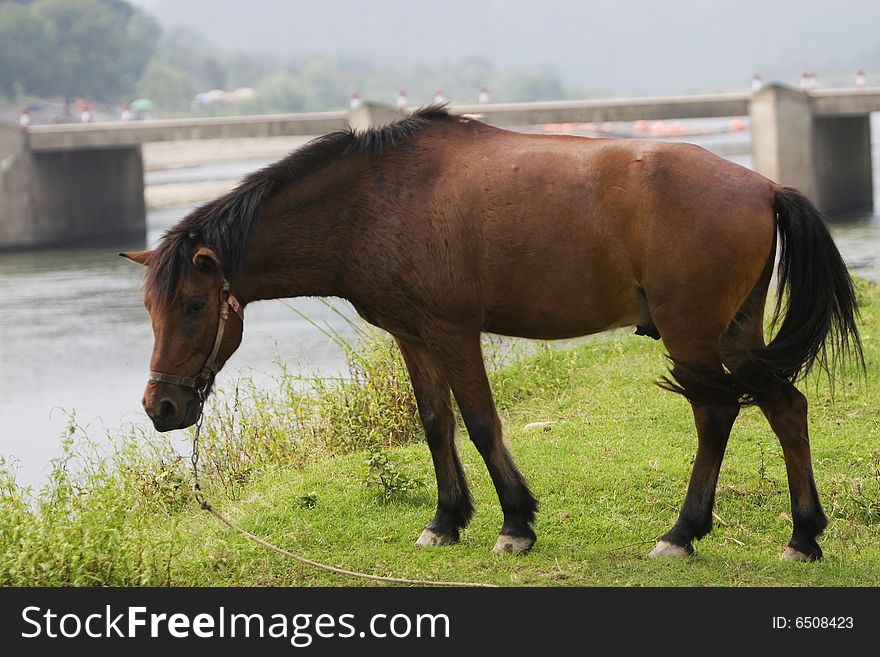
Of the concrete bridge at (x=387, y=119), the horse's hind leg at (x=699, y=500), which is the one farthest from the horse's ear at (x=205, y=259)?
the concrete bridge at (x=387, y=119)

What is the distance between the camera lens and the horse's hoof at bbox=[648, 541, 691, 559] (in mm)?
5605

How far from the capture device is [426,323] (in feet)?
18.4

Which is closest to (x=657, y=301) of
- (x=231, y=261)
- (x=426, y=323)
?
(x=426, y=323)

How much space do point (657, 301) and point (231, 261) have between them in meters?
1.95

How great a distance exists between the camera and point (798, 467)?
5.46 m

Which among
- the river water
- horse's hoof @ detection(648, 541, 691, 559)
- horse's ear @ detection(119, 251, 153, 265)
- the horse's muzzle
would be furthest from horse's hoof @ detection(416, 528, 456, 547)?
the river water

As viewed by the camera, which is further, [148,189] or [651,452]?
[148,189]

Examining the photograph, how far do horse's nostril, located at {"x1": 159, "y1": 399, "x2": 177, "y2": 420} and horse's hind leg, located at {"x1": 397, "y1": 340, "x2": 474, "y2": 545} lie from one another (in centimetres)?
118

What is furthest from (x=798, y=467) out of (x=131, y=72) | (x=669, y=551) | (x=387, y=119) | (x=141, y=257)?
(x=131, y=72)

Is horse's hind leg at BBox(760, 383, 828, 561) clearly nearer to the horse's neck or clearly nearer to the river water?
the horse's neck

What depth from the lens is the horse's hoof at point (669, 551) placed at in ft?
18.4

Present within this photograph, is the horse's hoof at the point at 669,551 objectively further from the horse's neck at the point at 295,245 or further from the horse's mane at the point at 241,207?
the horse's mane at the point at 241,207

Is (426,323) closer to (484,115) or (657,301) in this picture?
(657,301)

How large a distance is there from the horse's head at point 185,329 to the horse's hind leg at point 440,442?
0.98 metres
